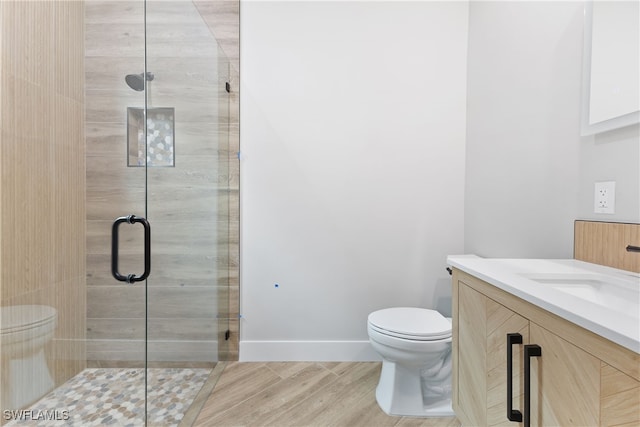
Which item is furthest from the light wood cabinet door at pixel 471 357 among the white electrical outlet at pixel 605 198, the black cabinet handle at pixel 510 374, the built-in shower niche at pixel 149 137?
the built-in shower niche at pixel 149 137

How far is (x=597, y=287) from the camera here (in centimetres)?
92

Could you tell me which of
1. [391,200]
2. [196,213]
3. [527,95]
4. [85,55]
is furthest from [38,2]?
[527,95]

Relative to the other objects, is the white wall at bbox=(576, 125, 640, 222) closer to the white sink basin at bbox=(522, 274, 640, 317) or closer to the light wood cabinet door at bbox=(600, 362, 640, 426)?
the white sink basin at bbox=(522, 274, 640, 317)

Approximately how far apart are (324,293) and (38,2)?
6.40 feet

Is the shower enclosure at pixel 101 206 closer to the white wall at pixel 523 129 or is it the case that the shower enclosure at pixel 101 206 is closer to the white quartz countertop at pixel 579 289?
the white quartz countertop at pixel 579 289

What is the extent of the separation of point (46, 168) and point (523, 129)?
6.67 ft

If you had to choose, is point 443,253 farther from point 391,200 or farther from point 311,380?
point 311,380

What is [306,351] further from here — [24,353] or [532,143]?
[532,143]

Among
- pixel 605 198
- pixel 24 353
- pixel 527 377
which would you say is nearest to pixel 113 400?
pixel 24 353

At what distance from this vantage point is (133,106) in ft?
4.12

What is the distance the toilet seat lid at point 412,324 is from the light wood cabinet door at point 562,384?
812 millimetres

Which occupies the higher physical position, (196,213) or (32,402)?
(196,213)

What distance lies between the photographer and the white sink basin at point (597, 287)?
0.77 m

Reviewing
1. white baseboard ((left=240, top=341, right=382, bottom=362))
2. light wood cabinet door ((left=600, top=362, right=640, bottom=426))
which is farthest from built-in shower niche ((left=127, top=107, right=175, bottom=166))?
light wood cabinet door ((left=600, top=362, right=640, bottom=426))
